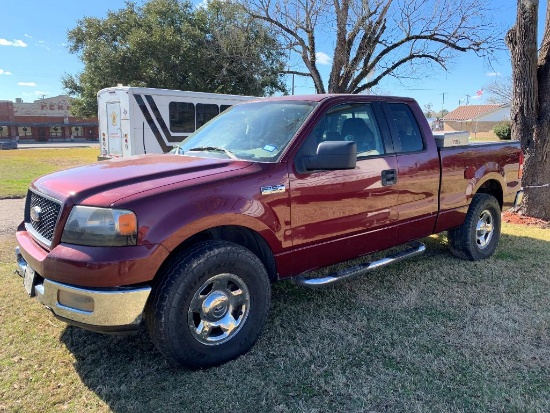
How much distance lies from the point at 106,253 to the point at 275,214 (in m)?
1.22

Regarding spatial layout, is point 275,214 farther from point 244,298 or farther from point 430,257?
point 430,257

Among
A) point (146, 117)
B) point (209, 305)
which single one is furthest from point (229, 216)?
point (146, 117)

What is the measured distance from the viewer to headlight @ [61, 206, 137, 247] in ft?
8.50

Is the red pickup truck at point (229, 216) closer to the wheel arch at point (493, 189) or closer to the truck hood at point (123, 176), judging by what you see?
the truck hood at point (123, 176)

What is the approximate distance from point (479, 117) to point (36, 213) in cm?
8307

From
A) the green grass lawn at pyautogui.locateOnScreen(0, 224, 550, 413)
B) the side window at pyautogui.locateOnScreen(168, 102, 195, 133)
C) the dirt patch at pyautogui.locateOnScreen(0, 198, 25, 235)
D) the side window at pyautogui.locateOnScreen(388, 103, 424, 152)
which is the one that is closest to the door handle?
the side window at pyautogui.locateOnScreen(388, 103, 424, 152)

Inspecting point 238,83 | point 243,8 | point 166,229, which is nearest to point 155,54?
point 238,83

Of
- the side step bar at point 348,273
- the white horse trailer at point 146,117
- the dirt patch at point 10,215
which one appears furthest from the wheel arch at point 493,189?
the white horse trailer at point 146,117

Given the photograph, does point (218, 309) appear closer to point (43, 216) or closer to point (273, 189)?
point (273, 189)

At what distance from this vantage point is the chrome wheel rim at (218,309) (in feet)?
9.57

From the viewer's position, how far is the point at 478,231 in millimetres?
5422

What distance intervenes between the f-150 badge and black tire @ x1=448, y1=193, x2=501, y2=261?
2940 mm

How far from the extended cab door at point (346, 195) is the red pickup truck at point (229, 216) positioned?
0.01 metres

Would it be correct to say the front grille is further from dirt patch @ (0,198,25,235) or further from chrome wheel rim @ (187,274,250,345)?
dirt patch @ (0,198,25,235)
